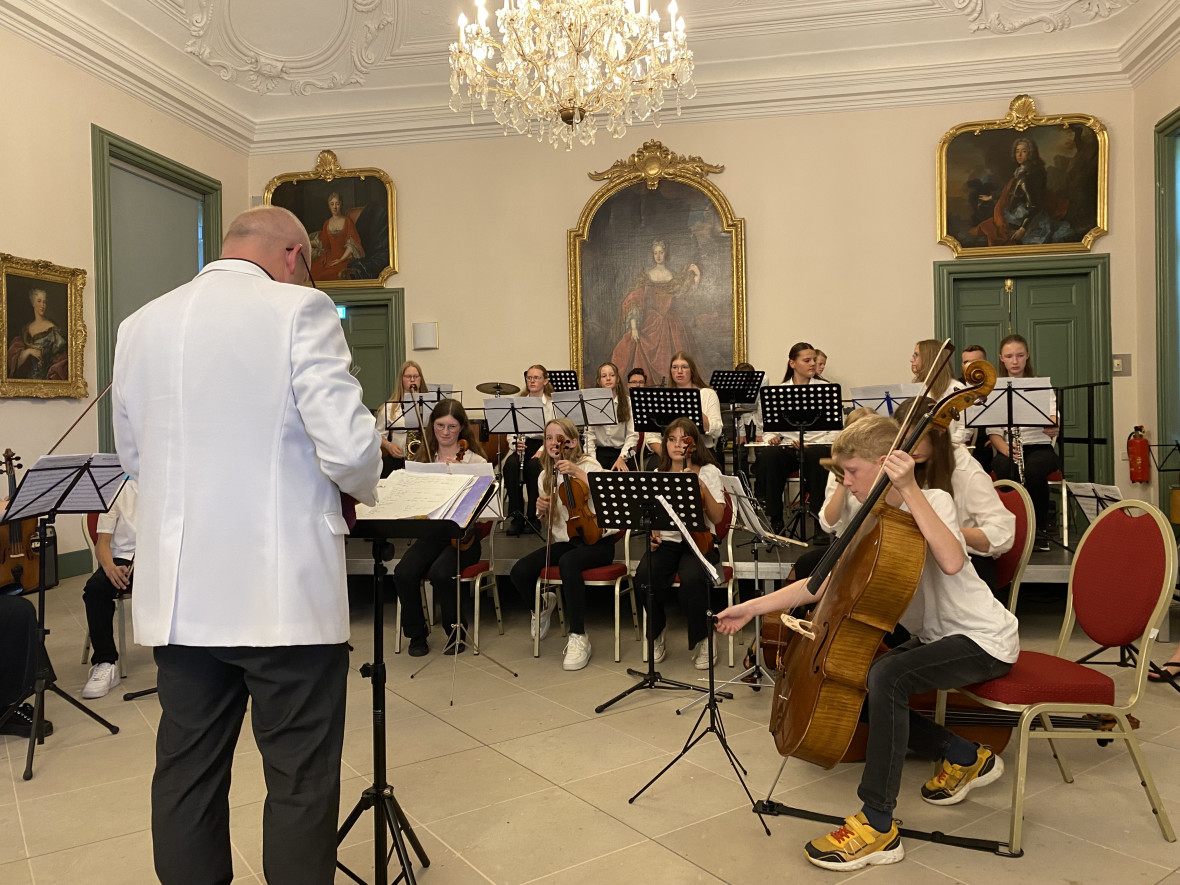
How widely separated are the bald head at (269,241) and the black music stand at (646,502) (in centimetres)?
227

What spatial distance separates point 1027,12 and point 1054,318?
300 cm

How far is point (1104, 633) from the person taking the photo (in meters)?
3.16

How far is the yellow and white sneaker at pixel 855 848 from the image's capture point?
2.71 m

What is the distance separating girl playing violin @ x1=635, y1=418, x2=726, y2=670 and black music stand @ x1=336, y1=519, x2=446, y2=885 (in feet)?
7.52

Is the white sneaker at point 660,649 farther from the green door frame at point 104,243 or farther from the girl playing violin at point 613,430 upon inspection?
the green door frame at point 104,243

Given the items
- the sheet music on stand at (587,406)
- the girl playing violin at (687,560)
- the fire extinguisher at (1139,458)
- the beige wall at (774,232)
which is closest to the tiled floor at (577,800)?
the girl playing violin at (687,560)

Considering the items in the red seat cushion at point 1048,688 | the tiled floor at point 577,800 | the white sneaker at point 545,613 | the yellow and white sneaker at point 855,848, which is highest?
the red seat cushion at point 1048,688

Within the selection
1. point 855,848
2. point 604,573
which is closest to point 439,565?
point 604,573

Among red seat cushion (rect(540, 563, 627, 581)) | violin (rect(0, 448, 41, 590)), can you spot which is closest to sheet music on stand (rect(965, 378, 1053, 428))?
red seat cushion (rect(540, 563, 627, 581))

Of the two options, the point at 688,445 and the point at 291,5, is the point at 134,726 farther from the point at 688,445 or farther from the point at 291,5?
the point at 291,5

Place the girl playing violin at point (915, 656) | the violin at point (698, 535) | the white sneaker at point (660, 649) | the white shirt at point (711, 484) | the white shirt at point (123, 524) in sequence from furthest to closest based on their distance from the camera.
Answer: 1. the white shirt at point (711, 484)
2. the white sneaker at point (660, 649)
3. the violin at point (698, 535)
4. the white shirt at point (123, 524)
5. the girl playing violin at point (915, 656)

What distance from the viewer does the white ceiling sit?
873cm

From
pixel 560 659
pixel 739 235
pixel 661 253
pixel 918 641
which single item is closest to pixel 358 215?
pixel 661 253

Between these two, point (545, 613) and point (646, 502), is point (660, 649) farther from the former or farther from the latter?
point (646, 502)
